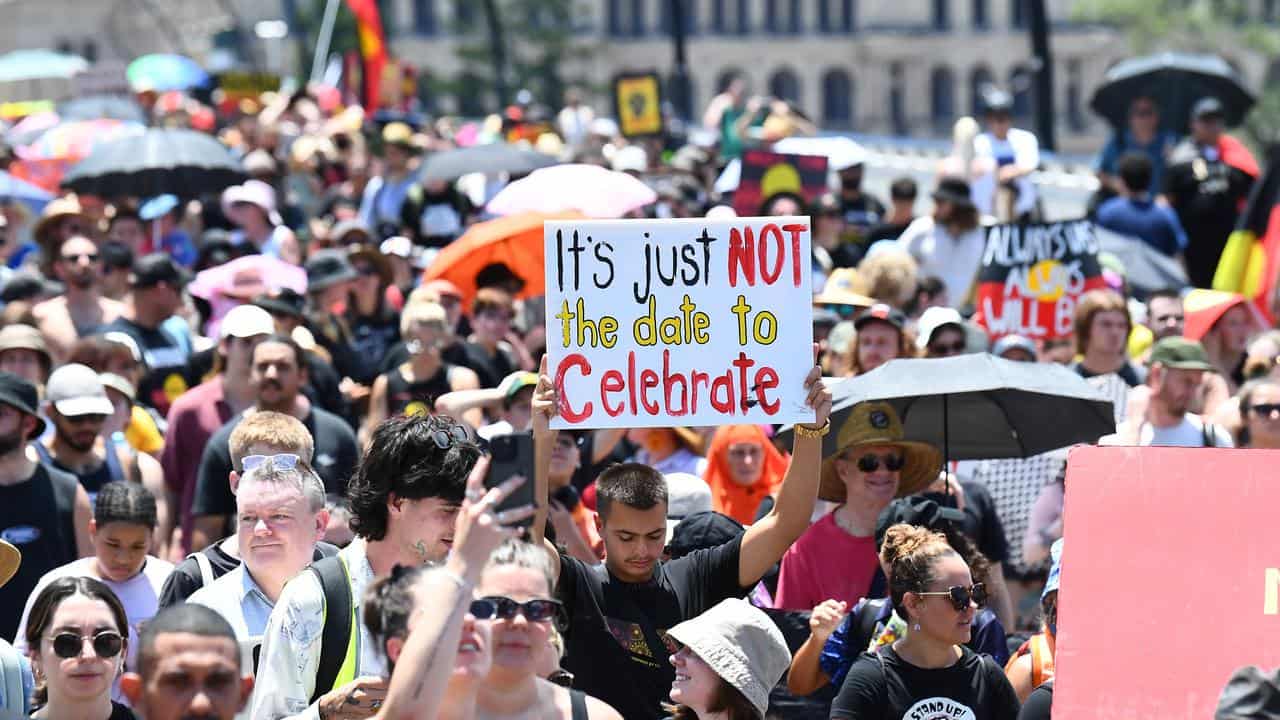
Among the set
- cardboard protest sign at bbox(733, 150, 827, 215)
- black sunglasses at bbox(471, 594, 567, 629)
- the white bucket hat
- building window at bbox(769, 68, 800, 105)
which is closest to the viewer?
black sunglasses at bbox(471, 594, 567, 629)

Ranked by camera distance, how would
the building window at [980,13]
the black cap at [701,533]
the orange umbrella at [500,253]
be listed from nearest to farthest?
the black cap at [701,533] < the orange umbrella at [500,253] < the building window at [980,13]

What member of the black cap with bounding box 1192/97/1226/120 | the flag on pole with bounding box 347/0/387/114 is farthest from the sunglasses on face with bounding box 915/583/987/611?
the flag on pole with bounding box 347/0/387/114

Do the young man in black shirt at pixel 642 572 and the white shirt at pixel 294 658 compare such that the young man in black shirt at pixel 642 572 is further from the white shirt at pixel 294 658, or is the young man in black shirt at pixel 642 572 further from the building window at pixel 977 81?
the building window at pixel 977 81

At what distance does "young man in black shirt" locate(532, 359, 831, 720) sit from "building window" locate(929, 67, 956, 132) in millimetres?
91411

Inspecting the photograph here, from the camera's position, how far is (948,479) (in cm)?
762

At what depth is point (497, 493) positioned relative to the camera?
4.43 meters

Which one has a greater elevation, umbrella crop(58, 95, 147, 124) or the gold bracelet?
umbrella crop(58, 95, 147, 124)

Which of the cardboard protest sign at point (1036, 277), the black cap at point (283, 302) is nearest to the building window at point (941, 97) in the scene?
the cardboard protest sign at point (1036, 277)

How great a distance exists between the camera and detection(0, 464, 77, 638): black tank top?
7.62 metres

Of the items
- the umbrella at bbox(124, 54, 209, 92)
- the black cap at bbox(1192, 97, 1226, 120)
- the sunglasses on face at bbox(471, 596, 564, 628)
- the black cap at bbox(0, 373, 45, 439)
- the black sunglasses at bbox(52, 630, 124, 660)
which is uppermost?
the umbrella at bbox(124, 54, 209, 92)

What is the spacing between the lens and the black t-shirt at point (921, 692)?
19.0 ft

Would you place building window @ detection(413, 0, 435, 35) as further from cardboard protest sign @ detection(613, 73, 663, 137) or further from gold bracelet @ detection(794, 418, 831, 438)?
gold bracelet @ detection(794, 418, 831, 438)

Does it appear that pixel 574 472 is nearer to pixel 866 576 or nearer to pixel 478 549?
pixel 866 576

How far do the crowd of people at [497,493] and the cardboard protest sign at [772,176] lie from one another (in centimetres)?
31
